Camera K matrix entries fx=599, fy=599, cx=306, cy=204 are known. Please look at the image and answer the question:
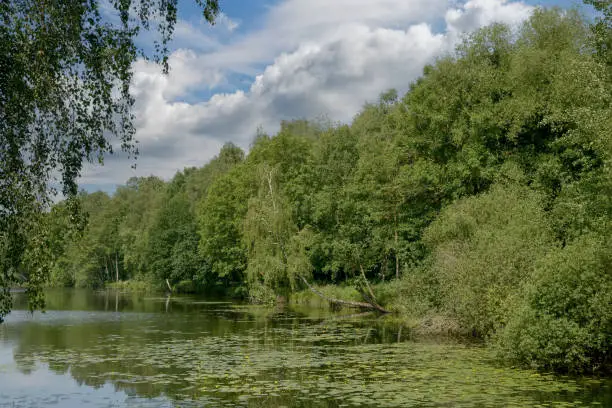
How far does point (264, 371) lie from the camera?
18.2 meters

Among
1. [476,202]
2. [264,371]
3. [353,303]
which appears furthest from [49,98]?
[353,303]

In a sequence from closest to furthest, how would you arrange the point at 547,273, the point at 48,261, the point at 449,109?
the point at 48,261 → the point at 547,273 → the point at 449,109

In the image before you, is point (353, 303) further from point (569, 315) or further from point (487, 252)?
point (569, 315)

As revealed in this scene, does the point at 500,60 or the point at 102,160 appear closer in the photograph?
the point at 102,160

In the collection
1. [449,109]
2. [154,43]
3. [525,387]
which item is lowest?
[525,387]

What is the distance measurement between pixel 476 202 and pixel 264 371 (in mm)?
14645

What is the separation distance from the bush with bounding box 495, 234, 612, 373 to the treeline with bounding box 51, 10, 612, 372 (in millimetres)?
48

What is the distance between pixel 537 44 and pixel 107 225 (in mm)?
76345

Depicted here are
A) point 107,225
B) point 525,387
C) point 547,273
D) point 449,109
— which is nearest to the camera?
point 525,387

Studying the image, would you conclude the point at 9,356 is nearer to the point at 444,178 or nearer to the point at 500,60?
the point at 444,178

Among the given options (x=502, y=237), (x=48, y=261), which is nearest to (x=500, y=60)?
(x=502, y=237)

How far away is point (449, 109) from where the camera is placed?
1400 inches

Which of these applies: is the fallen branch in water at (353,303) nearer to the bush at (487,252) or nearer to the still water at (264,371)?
the still water at (264,371)

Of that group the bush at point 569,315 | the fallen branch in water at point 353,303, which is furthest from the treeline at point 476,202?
the fallen branch in water at point 353,303
